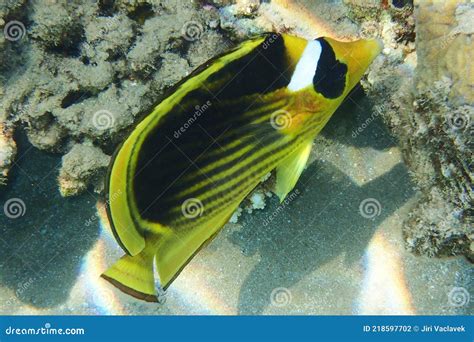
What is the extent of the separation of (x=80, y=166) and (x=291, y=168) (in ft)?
4.88

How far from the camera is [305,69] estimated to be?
6.77ft

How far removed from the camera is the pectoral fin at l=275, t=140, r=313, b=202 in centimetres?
227

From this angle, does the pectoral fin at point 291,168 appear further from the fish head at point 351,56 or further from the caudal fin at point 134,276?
the caudal fin at point 134,276

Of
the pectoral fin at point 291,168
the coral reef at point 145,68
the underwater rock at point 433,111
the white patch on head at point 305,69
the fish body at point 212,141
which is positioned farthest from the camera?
the coral reef at point 145,68

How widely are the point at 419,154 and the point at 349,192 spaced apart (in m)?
0.58

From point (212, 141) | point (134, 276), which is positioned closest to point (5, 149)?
point (134, 276)

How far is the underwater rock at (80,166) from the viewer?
9.78ft

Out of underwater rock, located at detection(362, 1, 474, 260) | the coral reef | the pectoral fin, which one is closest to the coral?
the coral reef

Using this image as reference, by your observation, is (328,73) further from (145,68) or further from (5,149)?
(5,149)

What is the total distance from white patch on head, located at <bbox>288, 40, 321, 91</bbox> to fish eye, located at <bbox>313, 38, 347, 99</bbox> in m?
0.02

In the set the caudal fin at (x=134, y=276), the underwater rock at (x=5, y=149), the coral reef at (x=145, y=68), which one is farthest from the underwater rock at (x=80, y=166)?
the caudal fin at (x=134, y=276)

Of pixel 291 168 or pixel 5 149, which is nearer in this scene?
pixel 291 168

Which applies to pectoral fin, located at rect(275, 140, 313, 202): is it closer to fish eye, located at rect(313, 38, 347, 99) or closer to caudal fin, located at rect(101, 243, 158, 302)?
fish eye, located at rect(313, 38, 347, 99)

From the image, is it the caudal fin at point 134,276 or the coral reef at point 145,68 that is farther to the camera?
the coral reef at point 145,68
